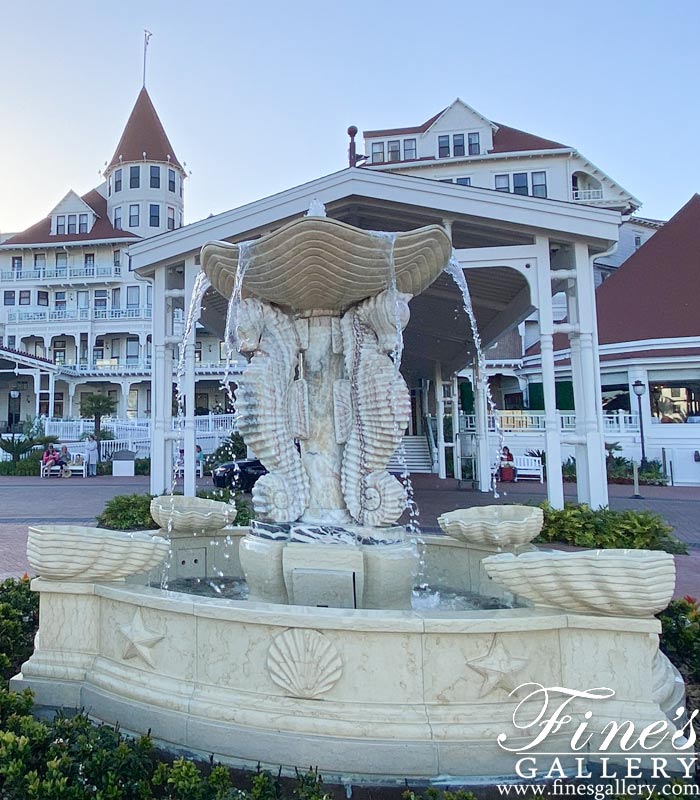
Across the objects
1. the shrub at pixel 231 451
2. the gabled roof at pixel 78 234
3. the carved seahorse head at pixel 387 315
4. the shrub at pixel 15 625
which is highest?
the gabled roof at pixel 78 234

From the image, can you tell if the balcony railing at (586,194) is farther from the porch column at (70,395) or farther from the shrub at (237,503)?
the porch column at (70,395)

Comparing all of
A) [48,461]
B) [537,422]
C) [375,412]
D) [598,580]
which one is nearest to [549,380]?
[375,412]

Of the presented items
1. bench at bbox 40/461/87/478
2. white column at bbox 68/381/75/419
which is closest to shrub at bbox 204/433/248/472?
bench at bbox 40/461/87/478

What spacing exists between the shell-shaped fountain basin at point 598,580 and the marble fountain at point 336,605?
0.03ft

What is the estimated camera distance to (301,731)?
2795mm

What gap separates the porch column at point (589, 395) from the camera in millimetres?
9766

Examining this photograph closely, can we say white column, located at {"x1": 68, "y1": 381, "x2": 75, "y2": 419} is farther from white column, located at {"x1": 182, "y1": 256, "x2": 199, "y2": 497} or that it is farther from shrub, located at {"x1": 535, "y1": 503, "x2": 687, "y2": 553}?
shrub, located at {"x1": 535, "y1": 503, "x2": 687, "y2": 553}

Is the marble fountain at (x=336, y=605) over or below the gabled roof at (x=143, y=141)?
below

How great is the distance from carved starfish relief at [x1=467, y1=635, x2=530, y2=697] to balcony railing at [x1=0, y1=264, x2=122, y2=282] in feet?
137

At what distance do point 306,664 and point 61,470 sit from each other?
82.2ft

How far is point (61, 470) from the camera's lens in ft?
80.6

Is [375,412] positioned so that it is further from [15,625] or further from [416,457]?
[416,457]

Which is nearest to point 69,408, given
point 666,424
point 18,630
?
point 666,424

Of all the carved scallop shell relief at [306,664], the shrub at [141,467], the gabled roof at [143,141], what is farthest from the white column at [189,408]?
the gabled roof at [143,141]
